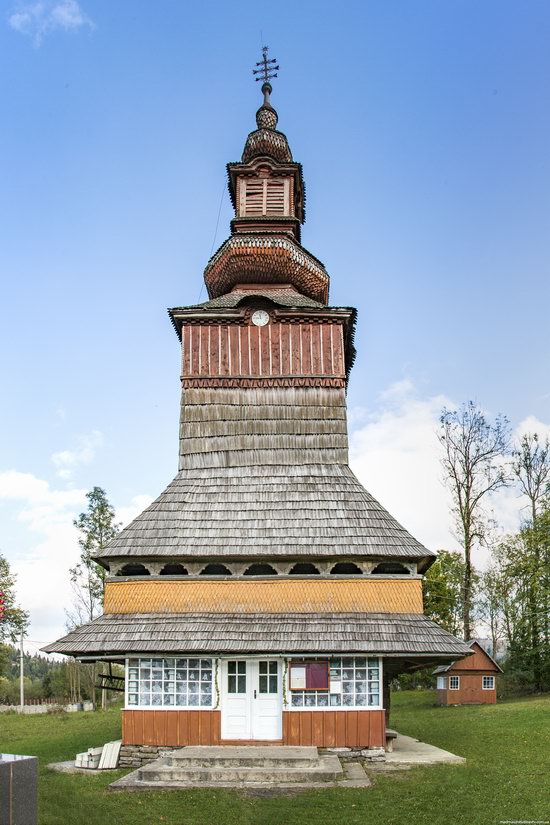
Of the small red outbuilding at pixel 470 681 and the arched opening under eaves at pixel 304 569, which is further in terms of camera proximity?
the small red outbuilding at pixel 470 681

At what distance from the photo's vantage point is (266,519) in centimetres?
1861

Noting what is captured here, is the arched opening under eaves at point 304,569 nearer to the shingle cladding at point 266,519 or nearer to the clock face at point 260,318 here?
the shingle cladding at point 266,519

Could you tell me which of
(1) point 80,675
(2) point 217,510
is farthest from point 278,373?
(1) point 80,675

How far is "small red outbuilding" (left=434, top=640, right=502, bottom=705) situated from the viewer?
34.7 m

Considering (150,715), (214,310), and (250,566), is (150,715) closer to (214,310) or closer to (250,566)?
(250,566)

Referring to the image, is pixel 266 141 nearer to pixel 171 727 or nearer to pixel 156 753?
pixel 171 727

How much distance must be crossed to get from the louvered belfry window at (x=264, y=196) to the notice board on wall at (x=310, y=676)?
13.8 m

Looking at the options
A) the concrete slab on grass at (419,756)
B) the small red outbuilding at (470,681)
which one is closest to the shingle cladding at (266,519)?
the concrete slab on grass at (419,756)

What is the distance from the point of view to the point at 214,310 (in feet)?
71.4

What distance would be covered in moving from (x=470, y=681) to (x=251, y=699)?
21.5 m

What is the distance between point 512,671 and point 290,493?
72.0ft

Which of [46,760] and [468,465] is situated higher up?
[468,465]

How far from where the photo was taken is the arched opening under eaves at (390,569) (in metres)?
18.4

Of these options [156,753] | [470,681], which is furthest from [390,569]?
[470,681]
